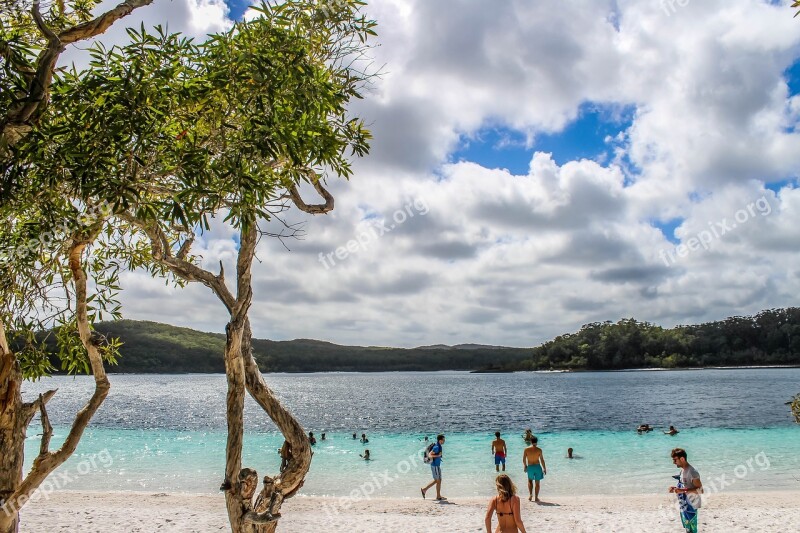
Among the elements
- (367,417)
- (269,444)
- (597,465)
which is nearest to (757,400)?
(367,417)

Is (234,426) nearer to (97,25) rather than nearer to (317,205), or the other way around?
(317,205)

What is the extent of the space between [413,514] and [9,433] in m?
13.8

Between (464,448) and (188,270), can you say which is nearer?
(188,270)

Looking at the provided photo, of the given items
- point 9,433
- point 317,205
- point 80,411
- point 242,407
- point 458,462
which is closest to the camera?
point 9,433

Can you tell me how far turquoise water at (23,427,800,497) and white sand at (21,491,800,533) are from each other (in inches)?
134

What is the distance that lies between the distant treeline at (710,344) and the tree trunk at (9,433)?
197 metres

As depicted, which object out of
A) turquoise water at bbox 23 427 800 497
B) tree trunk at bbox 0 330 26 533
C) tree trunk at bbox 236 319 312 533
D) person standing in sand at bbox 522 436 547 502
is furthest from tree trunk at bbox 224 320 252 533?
→ turquoise water at bbox 23 427 800 497

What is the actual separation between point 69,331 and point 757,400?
255 ft

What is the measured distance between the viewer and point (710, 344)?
179625 millimetres

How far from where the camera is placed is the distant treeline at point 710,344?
171 m

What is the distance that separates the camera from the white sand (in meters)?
15.7

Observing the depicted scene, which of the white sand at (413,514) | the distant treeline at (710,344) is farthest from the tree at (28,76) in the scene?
the distant treeline at (710,344)

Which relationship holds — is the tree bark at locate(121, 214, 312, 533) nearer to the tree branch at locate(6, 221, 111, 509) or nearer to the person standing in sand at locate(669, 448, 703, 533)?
the tree branch at locate(6, 221, 111, 509)

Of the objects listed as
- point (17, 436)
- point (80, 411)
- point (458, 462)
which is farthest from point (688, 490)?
point (458, 462)
